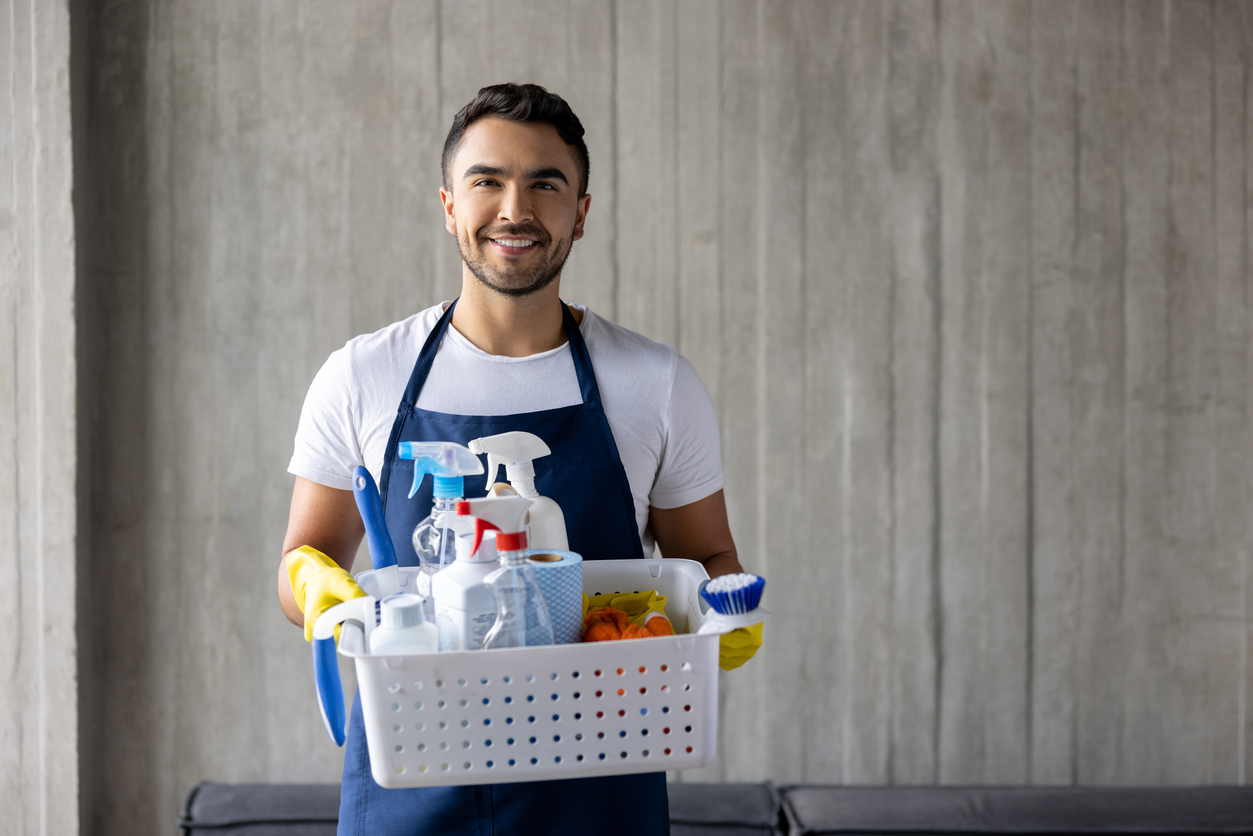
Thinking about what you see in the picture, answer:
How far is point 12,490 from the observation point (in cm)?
203

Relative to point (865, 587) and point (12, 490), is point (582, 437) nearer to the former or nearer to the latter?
point (865, 587)

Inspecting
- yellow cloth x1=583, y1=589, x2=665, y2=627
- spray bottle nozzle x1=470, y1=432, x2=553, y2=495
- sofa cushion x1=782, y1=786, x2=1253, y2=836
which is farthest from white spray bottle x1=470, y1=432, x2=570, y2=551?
sofa cushion x1=782, y1=786, x2=1253, y2=836

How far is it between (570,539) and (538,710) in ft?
1.35

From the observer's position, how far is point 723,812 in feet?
6.29

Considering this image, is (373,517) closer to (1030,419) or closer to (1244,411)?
(1030,419)

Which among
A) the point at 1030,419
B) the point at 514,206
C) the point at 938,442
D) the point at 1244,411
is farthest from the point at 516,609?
the point at 1244,411

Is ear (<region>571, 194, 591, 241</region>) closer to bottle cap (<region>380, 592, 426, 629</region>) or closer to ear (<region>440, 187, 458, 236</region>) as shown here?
ear (<region>440, 187, 458, 236</region>)

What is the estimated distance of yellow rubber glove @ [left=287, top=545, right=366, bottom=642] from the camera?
91 centimetres

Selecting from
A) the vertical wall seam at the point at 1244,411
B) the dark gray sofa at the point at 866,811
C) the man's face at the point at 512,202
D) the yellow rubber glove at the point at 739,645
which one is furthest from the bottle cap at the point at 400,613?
the vertical wall seam at the point at 1244,411

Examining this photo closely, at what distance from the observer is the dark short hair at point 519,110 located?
1.17 meters

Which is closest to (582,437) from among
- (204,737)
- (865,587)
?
(865,587)

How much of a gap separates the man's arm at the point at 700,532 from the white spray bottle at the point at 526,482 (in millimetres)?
344

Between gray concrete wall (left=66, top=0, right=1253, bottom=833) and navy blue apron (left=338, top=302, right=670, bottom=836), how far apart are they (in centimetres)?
95

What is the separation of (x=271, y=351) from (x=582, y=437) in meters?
1.26
